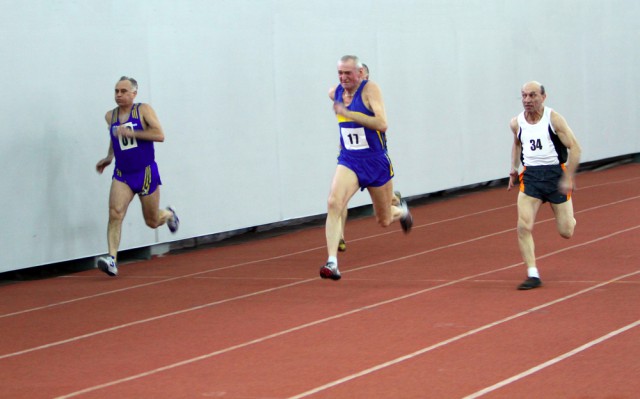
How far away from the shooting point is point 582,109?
2177cm

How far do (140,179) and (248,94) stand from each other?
10.0 feet

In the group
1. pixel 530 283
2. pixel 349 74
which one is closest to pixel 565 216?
pixel 530 283

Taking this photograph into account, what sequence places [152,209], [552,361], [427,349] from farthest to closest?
[152,209] → [427,349] → [552,361]

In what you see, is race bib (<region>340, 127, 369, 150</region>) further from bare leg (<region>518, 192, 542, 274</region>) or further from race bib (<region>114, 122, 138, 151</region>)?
race bib (<region>114, 122, 138, 151</region>)

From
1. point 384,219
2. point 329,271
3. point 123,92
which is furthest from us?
point 123,92

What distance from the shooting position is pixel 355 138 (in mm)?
10156

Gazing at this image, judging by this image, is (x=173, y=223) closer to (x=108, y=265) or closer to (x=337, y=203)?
(x=108, y=265)

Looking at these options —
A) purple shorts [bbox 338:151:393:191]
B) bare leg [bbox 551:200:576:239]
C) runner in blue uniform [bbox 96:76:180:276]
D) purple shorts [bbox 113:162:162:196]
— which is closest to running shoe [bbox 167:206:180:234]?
runner in blue uniform [bbox 96:76:180:276]

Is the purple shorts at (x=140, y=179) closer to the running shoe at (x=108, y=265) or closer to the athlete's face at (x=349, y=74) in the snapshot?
the running shoe at (x=108, y=265)

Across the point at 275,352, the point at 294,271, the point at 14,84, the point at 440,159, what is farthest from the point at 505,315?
the point at 440,159

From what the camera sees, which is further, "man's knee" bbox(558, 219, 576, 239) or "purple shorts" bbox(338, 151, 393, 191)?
"purple shorts" bbox(338, 151, 393, 191)

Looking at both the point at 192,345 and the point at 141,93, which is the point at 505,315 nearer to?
the point at 192,345

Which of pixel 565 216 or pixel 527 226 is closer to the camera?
pixel 527 226

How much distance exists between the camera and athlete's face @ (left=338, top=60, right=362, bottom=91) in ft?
32.5
